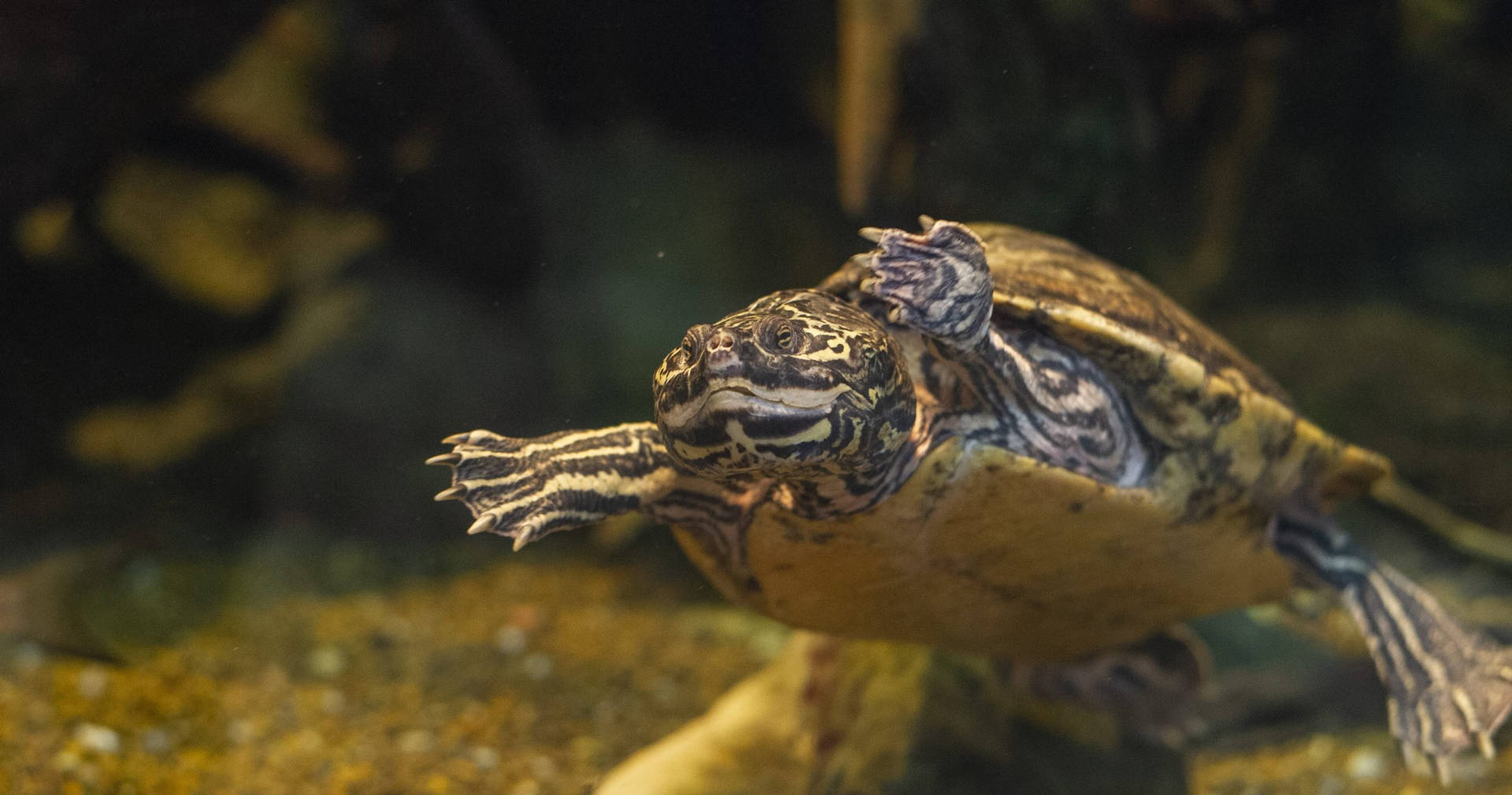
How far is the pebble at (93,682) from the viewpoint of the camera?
3.53m

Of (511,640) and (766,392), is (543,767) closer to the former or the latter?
(511,640)

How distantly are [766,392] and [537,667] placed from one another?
10.3 ft

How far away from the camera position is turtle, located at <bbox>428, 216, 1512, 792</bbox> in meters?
1.96

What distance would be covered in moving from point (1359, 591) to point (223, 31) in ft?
15.2

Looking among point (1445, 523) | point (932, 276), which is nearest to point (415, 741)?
point (932, 276)

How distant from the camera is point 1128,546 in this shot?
2617mm

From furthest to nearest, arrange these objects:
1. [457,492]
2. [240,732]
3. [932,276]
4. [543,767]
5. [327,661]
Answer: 1. [327,661]
2. [240,732]
3. [543,767]
4. [457,492]
5. [932,276]

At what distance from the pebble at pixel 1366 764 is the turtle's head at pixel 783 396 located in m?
2.81

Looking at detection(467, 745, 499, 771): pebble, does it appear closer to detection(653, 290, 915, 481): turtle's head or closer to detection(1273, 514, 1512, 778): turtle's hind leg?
detection(653, 290, 915, 481): turtle's head

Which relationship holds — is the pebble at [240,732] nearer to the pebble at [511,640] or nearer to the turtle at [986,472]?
the pebble at [511,640]

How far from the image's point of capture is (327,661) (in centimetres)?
428

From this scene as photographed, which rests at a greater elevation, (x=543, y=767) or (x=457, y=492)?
(x=457, y=492)

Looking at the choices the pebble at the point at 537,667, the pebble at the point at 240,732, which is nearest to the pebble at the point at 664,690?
the pebble at the point at 537,667

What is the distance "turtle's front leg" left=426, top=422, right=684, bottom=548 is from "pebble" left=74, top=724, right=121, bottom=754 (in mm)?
1873
